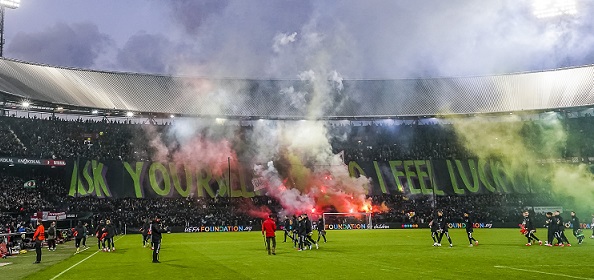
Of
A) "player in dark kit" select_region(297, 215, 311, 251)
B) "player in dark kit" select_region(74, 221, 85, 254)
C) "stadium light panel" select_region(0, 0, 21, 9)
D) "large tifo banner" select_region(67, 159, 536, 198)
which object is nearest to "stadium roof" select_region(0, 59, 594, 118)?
"large tifo banner" select_region(67, 159, 536, 198)

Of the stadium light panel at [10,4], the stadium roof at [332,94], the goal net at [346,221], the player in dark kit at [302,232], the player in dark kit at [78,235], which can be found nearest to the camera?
the player in dark kit at [302,232]

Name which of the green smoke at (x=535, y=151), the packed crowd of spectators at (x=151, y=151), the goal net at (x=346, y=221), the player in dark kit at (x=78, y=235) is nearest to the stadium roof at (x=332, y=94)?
the green smoke at (x=535, y=151)

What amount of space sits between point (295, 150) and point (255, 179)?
24.0 feet

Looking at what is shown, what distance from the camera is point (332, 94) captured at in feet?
237

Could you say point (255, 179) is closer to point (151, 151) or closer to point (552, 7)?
point (151, 151)

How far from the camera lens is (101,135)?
67.9 meters

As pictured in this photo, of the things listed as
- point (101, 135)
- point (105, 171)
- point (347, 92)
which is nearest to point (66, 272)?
point (105, 171)

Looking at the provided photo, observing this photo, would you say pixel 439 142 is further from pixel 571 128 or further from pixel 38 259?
pixel 38 259

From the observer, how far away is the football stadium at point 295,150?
5881 centimetres

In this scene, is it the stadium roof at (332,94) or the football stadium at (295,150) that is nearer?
the football stadium at (295,150)

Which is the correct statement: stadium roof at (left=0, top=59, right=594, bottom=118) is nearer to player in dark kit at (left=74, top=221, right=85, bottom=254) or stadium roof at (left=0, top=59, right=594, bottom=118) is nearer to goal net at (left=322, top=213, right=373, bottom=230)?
goal net at (left=322, top=213, right=373, bottom=230)

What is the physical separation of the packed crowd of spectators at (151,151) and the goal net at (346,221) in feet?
6.61

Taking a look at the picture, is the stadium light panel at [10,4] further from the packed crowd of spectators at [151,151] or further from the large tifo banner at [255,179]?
the large tifo banner at [255,179]

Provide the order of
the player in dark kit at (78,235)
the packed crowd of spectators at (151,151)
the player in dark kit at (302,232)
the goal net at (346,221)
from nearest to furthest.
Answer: the player in dark kit at (302,232) → the player in dark kit at (78,235) → the packed crowd of spectators at (151,151) → the goal net at (346,221)
